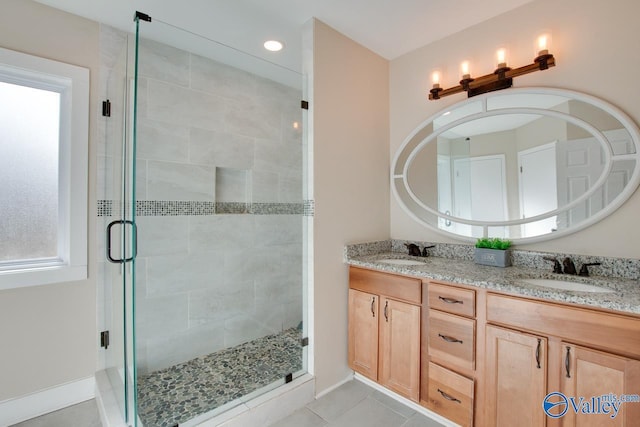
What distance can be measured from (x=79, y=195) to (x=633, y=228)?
3.24 metres

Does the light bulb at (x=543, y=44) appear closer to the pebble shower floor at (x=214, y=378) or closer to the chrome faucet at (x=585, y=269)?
the chrome faucet at (x=585, y=269)

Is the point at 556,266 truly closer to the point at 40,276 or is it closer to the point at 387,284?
the point at 387,284

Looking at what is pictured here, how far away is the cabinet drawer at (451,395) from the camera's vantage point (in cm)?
159

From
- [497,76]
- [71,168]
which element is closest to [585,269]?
[497,76]

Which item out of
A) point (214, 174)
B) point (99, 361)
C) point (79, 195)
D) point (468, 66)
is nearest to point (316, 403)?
point (99, 361)

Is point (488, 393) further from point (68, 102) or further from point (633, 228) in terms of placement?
point (68, 102)

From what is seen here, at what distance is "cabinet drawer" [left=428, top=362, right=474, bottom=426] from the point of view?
1.59 metres

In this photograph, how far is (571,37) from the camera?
173 cm

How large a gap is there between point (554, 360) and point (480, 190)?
113 cm

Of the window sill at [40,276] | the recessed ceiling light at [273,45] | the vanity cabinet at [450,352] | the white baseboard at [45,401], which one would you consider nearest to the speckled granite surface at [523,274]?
the vanity cabinet at [450,352]

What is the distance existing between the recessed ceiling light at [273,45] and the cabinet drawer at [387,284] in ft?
5.96

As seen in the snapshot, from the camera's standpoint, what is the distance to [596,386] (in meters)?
1.22
